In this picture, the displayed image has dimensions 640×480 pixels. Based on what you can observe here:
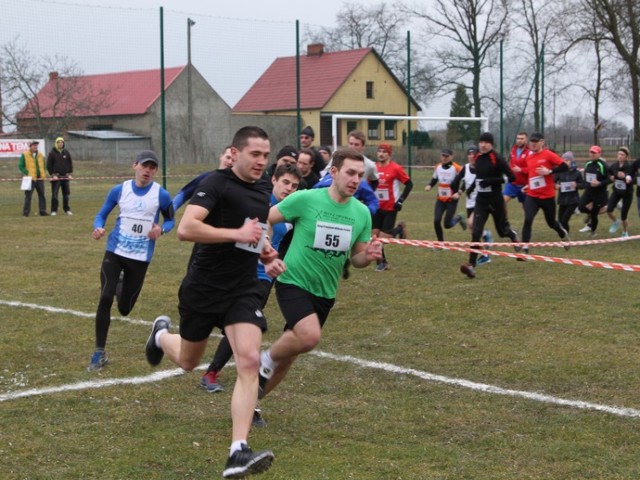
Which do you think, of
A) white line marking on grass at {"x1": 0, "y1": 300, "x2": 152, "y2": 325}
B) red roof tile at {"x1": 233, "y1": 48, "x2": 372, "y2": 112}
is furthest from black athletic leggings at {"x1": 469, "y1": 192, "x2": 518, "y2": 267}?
red roof tile at {"x1": 233, "y1": 48, "x2": 372, "y2": 112}

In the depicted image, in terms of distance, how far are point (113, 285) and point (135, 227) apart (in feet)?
1.72

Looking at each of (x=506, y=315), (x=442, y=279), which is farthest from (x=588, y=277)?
A: (x=506, y=315)

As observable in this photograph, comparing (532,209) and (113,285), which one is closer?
(113,285)

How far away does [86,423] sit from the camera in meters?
5.81

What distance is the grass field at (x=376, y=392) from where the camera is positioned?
16.7ft

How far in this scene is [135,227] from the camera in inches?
297

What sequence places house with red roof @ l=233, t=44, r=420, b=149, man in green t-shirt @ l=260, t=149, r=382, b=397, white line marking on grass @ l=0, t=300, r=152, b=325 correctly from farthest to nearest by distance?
house with red roof @ l=233, t=44, r=420, b=149 → white line marking on grass @ l=0, t=300, r=152, b=325 → man in green t-shirt @ l=260, t=149, r=382, b=397

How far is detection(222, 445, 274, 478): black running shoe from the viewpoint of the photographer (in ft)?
15.1

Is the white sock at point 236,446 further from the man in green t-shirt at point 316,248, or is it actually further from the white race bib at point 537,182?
the white race bib at point 537,182

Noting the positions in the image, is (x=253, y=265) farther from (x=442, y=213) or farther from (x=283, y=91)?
(x=283, y=91)

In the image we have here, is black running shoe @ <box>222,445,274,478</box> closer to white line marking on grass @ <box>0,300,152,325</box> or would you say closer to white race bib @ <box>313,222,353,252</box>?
white race bib @ <box>313,222,353,252</box>

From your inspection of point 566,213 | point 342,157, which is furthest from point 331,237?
point 566,213

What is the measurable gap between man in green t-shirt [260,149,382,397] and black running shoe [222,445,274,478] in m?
1.12

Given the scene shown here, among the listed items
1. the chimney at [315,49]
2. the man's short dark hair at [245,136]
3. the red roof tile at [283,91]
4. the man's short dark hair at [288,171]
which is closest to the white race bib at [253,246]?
the man's short dark hair at [245,136]
